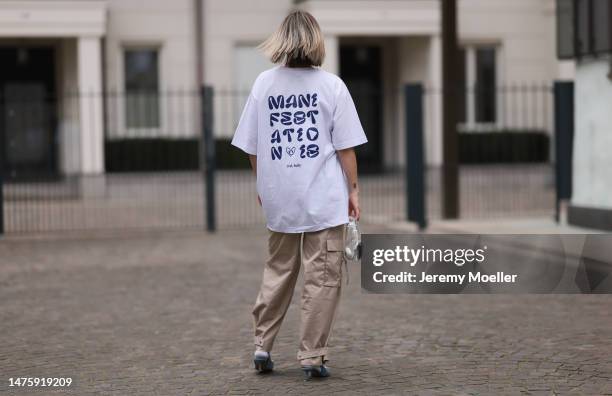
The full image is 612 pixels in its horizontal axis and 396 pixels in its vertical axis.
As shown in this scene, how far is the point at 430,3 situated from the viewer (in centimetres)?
2289

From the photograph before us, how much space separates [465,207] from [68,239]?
662 centimetres

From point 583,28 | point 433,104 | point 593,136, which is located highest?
point 583,28

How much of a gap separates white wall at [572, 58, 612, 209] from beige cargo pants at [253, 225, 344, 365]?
7470mm

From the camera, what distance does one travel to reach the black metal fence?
1728 centimetres

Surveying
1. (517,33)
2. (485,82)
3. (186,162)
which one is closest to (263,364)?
(186,162)

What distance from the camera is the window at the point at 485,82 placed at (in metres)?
24.2

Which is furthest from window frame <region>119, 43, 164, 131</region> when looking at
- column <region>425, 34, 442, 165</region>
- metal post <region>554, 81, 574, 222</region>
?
metal post <region>554, 81, 574, 222</region>

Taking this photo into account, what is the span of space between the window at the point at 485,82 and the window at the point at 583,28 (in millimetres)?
10252

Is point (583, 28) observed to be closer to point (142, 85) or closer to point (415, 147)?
point (415, 147)

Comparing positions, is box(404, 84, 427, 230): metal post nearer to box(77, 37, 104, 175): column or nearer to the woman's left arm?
box(77, 37, 104, 175): column

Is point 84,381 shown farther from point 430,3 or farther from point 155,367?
point 430,3

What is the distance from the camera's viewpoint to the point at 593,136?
1310 centimetres

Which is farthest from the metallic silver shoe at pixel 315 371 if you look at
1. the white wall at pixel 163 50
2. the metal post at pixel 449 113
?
the white wall at pixel 163 50

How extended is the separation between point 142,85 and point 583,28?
40.1 ft
